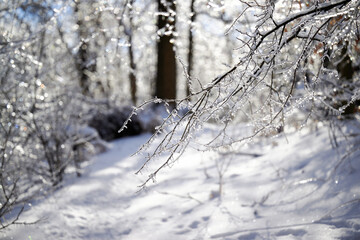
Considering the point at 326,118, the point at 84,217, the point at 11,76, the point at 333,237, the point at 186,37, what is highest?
the point at 186,37

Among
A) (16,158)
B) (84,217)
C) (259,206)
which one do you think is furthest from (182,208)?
(16,158)

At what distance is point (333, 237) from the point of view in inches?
84.7

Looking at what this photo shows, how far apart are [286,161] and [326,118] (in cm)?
89

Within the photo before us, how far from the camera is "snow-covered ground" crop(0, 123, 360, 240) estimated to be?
2539 mm

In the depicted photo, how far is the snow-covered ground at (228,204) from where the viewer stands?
2.54 m

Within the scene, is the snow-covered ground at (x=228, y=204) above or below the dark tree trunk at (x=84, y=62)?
below

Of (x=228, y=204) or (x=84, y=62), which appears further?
(x=84, y=62)

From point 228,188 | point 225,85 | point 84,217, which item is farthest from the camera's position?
point 228,188

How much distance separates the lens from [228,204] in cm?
325

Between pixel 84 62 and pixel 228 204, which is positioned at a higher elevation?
pixel 84 62

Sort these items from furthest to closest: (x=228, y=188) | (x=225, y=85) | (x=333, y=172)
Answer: (x=228, y=188)
(x=333, y=172)
(x=225, y=85)

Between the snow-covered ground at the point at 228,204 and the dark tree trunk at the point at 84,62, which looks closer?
the snow-covered ground at the point at 228,204

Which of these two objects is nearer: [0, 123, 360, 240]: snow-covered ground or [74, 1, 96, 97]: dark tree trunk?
[0, 123, 360, 240]: snow-covered ground

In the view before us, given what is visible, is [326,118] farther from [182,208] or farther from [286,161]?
[182,208]
